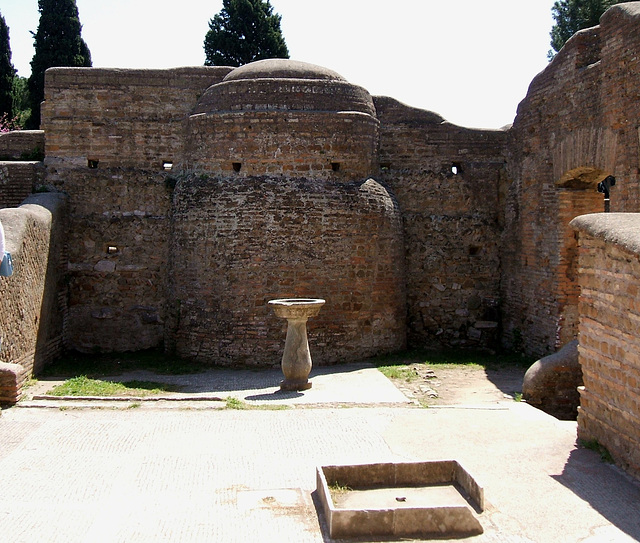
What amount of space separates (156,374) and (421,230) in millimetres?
5718

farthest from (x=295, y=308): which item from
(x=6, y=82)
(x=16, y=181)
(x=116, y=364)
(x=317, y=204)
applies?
(x=6, y=82)

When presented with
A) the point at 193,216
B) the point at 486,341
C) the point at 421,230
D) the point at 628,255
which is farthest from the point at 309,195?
the point at 628,255

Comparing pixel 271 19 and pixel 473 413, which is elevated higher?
pixel 271 19

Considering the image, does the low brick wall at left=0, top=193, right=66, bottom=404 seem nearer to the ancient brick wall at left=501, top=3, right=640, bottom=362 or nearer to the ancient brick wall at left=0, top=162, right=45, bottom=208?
the ancient brick wall at left=0, top=162, right=45, bottom=208

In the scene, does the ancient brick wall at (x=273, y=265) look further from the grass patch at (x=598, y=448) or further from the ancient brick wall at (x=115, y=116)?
the grass patch at (x=598, y=448)

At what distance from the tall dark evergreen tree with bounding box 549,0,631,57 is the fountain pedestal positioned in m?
18.8

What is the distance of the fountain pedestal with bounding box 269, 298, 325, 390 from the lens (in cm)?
909

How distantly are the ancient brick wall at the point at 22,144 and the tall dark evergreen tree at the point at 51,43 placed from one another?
9.83 m

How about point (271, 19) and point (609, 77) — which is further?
point (271, 19)

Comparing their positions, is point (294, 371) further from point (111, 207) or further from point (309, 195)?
point (111, 207)

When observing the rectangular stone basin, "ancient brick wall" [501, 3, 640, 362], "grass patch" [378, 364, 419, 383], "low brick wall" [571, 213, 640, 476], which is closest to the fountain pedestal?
"grass patch" [378, 364, 419, 383]

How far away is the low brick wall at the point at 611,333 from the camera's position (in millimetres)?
5531

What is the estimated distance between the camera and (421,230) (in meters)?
13.2

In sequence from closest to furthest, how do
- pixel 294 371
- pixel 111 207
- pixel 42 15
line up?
pixel 294 371 → pixel 111 207 → pixel 42 15
